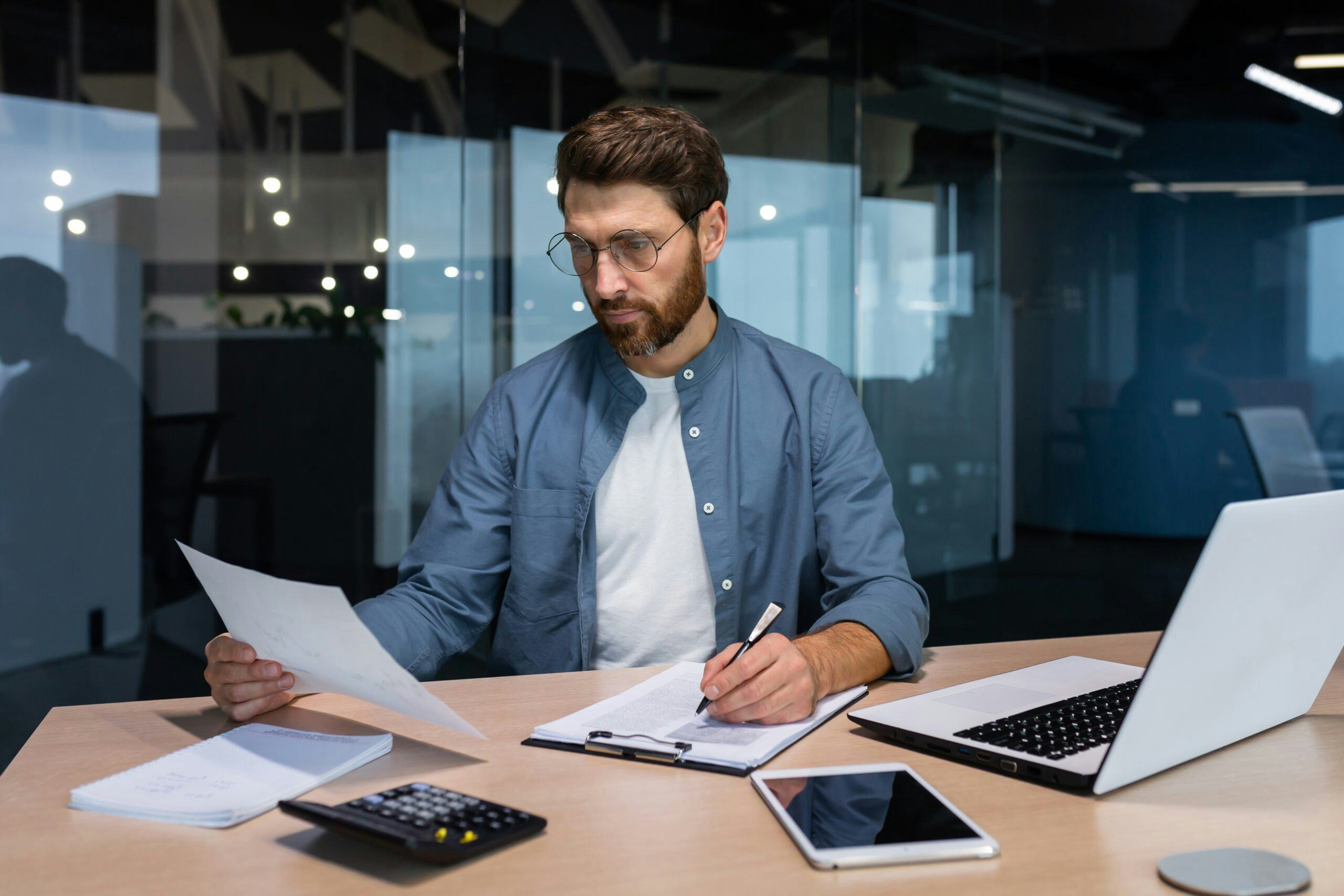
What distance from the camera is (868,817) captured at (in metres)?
0.83

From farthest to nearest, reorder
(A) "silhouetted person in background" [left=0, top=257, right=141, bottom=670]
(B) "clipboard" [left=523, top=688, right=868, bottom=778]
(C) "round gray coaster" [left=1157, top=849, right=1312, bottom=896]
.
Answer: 1. (A) "silhouetted person in background" [left=0, top=257, right=141, bottom=670]
2. (B) "clipboard" [left=523, top=688, right=868, bottom=778]
3. (C) "round gray coaster" [left=1157, top=849, right=1312, bottom=896]

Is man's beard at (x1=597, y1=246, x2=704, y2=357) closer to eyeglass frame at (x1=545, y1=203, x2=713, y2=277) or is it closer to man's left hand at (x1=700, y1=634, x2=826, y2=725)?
eyeglass frame at (x1=545, y1=203, x2=713, y2=277)

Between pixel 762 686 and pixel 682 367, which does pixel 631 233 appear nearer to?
pixel 682 367

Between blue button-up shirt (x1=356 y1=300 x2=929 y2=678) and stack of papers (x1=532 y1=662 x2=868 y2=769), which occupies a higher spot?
blue button-up shirt (x1=356 y1=300 x2=929 y2=678)

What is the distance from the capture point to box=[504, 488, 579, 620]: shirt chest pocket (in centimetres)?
162

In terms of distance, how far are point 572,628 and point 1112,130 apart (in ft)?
12.8

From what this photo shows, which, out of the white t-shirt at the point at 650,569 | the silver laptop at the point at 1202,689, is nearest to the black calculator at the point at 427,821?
the silver laptop at the point at 1202,689

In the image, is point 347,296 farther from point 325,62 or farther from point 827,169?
point 827,169

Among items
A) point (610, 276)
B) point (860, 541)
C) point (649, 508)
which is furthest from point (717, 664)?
point (610, 276)

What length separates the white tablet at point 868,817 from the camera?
777 millimetres

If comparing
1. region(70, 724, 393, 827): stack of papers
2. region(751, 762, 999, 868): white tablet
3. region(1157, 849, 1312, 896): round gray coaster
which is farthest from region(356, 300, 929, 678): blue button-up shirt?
region(1157, 849, 1312, 896): round gray coaster

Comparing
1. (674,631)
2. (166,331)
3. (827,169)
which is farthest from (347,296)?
(674,631)

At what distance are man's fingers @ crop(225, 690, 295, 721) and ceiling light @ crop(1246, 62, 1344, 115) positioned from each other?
15.8ft

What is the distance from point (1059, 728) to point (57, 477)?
296 cm
